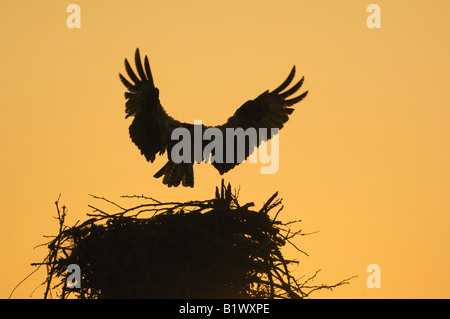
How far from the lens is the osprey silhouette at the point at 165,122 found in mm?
12391

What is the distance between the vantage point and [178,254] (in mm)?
9000

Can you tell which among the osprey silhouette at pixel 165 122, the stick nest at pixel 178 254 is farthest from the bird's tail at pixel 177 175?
the stick nest at pixel 178 254

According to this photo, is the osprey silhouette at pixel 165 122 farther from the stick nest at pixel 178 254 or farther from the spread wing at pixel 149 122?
the stick nest at pixel 178 254

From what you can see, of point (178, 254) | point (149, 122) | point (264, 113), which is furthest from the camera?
point (264, 113)

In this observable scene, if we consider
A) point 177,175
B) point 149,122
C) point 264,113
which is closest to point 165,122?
point 149,122

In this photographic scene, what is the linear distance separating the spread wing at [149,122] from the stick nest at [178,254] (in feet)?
9.34

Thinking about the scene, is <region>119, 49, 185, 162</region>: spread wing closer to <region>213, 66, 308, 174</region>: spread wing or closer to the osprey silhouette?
the osprey silhouette

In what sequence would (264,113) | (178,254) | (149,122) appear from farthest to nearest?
(264,113), (149,122), (178,254)

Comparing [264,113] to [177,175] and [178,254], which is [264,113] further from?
[178,254]

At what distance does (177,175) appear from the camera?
1293 centimetres

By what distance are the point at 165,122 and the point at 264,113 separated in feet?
6.09
